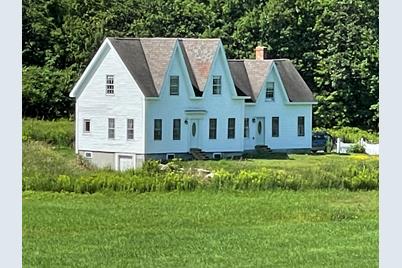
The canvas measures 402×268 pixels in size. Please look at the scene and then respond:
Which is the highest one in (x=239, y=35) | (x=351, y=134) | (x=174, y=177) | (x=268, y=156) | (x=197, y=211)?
(x=239, y=35)

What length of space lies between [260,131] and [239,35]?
651mm

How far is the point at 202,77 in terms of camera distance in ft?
38.1

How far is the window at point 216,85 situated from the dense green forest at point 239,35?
179 mm

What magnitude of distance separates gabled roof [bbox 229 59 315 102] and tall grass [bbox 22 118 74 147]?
1152 mm

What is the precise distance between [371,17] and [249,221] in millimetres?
1593

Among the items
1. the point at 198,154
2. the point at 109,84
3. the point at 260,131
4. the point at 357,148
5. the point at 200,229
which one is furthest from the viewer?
the point at 357,148

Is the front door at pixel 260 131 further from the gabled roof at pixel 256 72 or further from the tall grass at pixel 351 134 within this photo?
the tall grass at pixel 351 134

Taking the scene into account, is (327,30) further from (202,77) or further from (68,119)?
(68,119)

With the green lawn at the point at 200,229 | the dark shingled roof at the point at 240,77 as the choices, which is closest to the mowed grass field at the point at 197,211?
the green lawn at the point at 200,229

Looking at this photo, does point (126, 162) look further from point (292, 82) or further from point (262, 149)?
point (292, 82)

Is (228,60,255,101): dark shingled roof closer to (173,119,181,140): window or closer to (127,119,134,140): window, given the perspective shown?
(173,119,181,140): window

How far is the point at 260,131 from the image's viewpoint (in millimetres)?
11742

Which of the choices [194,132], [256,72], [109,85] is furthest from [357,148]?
[109,85]

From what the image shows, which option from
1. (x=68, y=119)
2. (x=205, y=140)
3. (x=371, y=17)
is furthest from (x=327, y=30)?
(x=68, y=119)
